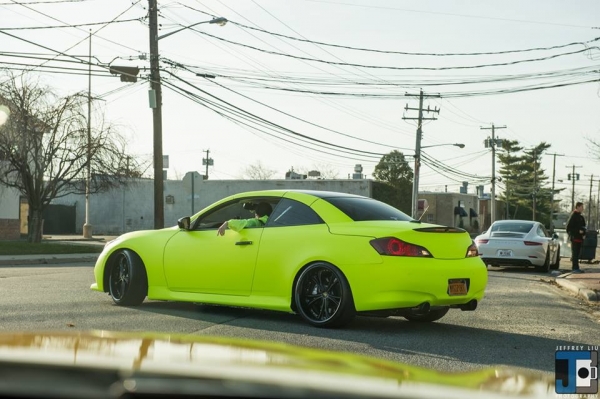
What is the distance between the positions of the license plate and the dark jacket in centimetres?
1288

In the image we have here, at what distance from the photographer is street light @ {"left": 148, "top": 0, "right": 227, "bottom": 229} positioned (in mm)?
24672

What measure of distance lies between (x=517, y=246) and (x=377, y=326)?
504 inches

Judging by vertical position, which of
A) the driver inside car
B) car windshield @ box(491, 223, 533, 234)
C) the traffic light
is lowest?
car windshield @ box(491, 223, 533, 234)

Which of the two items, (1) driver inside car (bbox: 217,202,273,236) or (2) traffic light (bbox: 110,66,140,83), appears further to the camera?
(2) traffic light (bbox: 110,66,140,83)

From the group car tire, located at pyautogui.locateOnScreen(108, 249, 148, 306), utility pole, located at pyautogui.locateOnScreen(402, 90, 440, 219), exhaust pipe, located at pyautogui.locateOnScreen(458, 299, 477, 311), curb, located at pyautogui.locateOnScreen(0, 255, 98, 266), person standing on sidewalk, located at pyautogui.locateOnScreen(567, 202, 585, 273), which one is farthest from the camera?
utility pole, located at pyautogui.locateOnScreen(402, 90, 440, 219)

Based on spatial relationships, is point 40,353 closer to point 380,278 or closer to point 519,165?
point 380,278

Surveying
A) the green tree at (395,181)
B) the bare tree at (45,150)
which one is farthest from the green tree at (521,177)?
the bare tree at (45,150)

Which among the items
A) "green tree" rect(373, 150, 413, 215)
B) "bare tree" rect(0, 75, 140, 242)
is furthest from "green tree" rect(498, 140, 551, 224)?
"bare tree" rect(0, 75, 140, 242)

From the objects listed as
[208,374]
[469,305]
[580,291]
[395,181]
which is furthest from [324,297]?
[395,181]

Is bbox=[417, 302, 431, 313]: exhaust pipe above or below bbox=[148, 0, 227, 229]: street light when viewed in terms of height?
below

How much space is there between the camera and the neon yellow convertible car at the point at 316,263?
8258mm

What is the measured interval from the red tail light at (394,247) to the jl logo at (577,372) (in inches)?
191

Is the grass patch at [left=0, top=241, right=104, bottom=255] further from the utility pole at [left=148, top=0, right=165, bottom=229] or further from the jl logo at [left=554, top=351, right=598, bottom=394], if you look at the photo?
the jl logo at [left=554, top=351, right=598, bottom=394]

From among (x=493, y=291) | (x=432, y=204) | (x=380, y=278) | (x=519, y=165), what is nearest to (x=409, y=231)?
(x=380, y=278)
